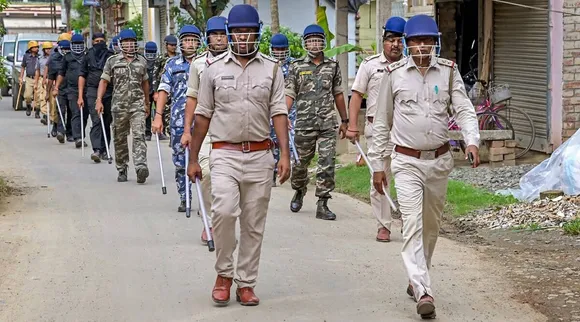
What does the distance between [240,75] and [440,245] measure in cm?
349

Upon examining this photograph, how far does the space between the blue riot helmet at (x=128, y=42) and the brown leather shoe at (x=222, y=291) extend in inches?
287

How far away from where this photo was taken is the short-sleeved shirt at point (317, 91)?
11.1 meters

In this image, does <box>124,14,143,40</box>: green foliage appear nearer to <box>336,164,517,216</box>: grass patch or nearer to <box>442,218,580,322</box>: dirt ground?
<box>336,164,517,216</box>: grass patch

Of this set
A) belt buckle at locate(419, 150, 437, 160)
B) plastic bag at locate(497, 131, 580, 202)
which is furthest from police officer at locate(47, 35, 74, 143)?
belt buckle at locate(419, 150, 437, 160)

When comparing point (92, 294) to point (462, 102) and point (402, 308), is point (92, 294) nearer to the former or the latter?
point (402, 308)

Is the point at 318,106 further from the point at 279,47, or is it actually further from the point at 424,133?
the point at 424,133

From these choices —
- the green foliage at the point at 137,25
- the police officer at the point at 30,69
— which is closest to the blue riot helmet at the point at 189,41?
the police officer at the point at 30,69

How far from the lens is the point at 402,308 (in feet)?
24.0

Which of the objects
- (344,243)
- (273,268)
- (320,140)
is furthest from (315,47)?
(273,268)

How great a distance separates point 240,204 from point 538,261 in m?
3.05

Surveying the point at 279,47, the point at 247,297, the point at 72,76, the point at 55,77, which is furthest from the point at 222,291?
the point at 55,77

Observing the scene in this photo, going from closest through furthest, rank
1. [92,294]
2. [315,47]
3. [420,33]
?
[420,33] → [92,294] → [315,47]

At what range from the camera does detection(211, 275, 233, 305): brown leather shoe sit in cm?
730

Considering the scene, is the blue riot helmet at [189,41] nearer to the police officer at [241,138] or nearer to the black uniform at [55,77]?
the police officer at [241,138]
